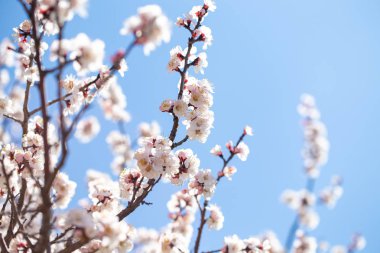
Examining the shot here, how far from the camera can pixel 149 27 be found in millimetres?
2021

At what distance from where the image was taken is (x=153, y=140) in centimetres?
343

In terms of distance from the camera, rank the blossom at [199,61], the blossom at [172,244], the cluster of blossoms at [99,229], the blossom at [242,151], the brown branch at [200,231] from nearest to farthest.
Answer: the cluster of blossoms at [99,229], the brown branch at [200,231], the blossom at [172,244], the blossom at [242,151], the blossom at [199,61]

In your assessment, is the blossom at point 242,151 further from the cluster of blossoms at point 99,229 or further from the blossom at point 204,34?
the cluster of blossoms at point 99,229

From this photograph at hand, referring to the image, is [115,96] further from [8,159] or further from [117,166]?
[8,159]

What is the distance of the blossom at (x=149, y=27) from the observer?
2.00 meters

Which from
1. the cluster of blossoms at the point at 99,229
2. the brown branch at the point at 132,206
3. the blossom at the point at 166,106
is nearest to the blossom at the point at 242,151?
the blossom at the point at 166,106

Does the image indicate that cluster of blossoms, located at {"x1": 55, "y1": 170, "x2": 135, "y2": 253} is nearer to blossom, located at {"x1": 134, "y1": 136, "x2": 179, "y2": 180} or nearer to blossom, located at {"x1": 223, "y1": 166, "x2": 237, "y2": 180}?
blossom, located at {"x1": 134, "y1": 136, "x2": 179, "y2": 180}

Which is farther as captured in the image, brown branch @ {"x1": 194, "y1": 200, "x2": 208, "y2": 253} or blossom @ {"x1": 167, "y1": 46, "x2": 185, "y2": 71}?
blossom @ {"x1": 167, "y1": 46, "x2": 185, "y2": 71}

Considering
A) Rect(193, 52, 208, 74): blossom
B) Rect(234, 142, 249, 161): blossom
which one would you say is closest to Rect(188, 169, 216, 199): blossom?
Rect(234, 142, 249, 161): blossom

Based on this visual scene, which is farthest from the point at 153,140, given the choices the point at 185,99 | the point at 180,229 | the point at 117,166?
the point at 117,166

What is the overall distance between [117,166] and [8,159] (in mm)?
5206

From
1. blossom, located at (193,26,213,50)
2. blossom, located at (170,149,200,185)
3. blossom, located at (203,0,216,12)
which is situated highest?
blossom, located at (203,0,216,12)

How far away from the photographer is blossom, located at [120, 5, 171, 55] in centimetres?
200

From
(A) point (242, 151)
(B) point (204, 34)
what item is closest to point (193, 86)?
(B) point (204, 34)
